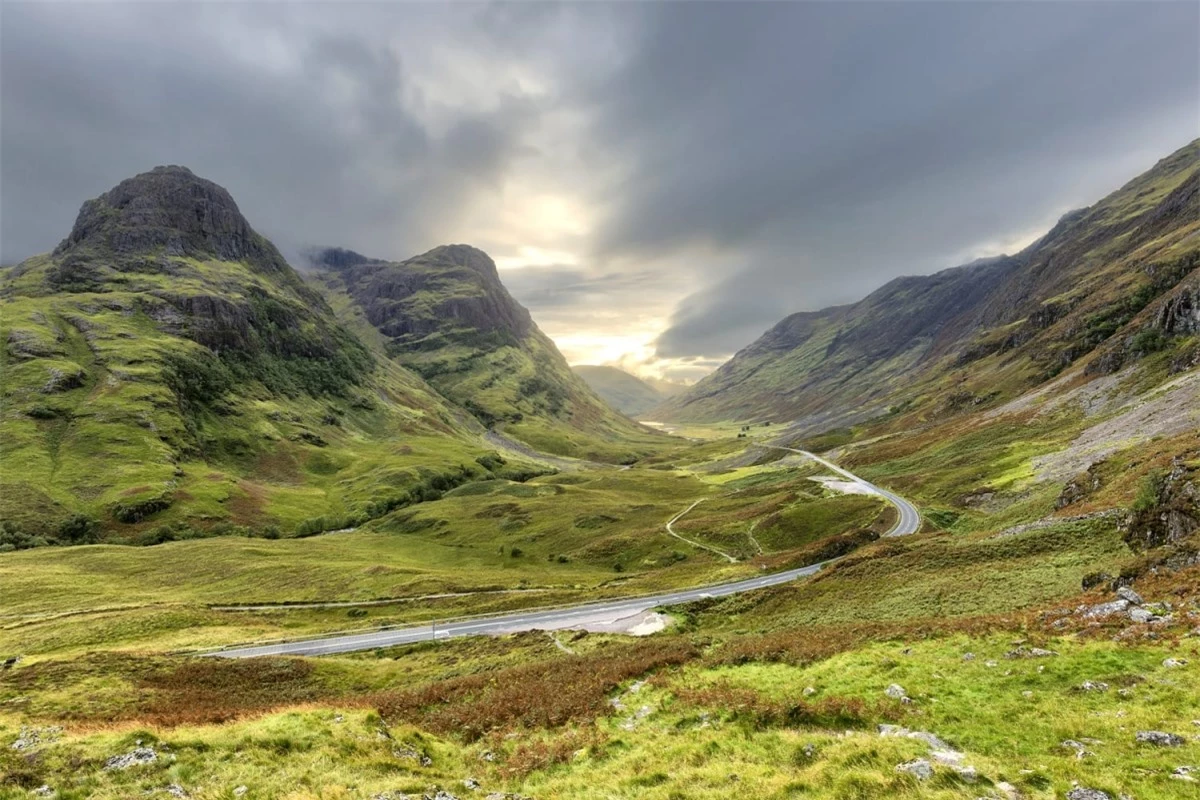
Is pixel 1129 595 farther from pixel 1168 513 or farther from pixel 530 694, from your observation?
pixel 530 694

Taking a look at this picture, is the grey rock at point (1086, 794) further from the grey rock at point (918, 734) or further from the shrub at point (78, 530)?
the shrub at point (78, 530)

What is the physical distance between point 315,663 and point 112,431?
211 meters

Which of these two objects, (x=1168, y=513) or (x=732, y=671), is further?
(x=1168, y=513)

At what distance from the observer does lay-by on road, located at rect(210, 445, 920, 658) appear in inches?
2172

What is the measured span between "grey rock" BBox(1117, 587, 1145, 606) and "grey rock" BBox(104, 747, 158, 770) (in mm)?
40996

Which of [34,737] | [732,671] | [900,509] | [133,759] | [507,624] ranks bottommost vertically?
[900,509]

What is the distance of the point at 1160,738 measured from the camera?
14148 mm

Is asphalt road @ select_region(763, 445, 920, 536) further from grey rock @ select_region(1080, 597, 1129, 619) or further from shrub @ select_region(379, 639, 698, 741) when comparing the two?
shrub @ select_region(379, 639, 698, 741)

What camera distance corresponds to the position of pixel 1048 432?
10762cm

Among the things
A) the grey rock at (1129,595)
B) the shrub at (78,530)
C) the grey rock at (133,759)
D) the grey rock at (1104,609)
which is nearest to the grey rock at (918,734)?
the grey rock at (1104,609)

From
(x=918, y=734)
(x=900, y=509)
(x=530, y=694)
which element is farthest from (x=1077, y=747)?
(x=900, y=509)

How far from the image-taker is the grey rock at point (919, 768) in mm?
13453

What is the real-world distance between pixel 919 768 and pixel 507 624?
5177cm

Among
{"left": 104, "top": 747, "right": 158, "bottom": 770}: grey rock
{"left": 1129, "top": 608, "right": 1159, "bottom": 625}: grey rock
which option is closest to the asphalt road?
{"left": 1129, "top": 608, "right": 1159, "bottom": 625}: grey rock
